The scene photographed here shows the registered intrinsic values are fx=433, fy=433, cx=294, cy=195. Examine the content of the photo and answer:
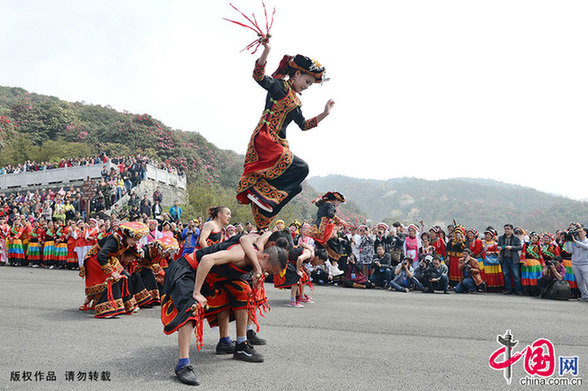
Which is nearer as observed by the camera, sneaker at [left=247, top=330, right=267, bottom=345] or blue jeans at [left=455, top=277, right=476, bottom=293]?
sneaker at [left=247, top=330, right=267, bottom=345]

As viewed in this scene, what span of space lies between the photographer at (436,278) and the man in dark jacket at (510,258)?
1.49 m

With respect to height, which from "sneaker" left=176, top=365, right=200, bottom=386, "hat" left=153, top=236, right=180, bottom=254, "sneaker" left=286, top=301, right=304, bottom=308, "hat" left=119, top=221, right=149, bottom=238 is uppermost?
"hat" left=119, top=221, right=149, bottom=238

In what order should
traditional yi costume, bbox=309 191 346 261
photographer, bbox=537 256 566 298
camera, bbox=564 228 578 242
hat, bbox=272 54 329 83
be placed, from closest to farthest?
1. hat, bbox=272 54 329 83
2. traditional yi costume, bbox=309 191 346 261
3. camera, bbox=564 228 578 242
4. photographer, bbox=537 256 566 298

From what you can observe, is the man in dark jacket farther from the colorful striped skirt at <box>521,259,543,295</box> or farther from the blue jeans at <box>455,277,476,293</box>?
the blue jeans at <box>455,277,476,293</box>

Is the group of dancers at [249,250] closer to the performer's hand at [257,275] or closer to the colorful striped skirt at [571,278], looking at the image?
the performer's hand at [257,275]

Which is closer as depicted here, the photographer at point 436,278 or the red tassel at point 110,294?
the red tassel at point 110,294

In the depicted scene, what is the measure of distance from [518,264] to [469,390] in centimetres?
849

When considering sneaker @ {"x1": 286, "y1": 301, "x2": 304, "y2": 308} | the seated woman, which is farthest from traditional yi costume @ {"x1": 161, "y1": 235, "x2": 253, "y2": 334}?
the seated woman

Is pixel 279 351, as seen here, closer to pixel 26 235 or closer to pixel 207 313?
pixel 207 313

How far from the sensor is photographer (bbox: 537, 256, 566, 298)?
9.74 m

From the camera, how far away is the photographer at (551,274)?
974cm

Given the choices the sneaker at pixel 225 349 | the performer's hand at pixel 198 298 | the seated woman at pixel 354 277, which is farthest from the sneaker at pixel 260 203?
the seated woman at pixel 354 277

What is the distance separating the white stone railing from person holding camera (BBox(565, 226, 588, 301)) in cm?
2452

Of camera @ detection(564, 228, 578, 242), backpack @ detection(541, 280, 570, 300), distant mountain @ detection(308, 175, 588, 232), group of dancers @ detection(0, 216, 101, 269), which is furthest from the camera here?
distant mountain @ detection(308, 175, 588, 232)
